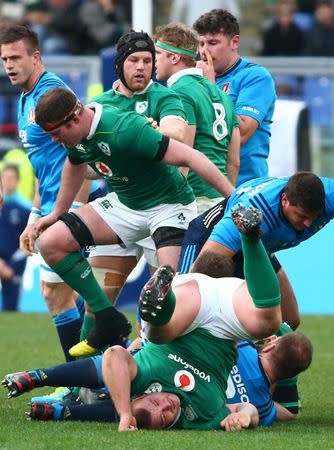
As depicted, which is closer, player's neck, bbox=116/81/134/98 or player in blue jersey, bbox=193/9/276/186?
player's neck, bbox=116/81/134/98

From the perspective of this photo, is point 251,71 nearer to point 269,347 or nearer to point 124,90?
point 124,90

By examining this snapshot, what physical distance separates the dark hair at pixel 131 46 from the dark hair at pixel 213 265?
5.31ft

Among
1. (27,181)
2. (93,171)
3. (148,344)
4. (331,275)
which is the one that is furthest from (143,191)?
(27,181)

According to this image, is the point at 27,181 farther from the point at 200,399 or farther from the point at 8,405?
the point at 200,399

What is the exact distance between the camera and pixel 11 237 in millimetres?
15633

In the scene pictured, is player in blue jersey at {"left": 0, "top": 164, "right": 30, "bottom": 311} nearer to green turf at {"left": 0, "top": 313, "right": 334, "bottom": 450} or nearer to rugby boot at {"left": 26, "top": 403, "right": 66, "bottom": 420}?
green turf at {"left": 0, "top": 313, "right": 334, "bottom": 450}

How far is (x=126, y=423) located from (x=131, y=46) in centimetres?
272

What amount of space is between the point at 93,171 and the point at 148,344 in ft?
6.13

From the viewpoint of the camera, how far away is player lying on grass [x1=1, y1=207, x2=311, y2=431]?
666 centimetres

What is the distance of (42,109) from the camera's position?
24.0 ft

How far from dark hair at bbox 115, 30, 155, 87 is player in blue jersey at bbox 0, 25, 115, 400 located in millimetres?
737

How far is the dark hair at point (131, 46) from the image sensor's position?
8289 mm

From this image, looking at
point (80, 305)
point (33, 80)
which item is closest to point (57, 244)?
point (33, 80)

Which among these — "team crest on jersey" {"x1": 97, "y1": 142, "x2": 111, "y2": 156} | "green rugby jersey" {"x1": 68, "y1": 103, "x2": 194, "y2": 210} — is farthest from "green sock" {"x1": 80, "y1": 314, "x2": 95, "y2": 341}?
"team crest on jersey" {"x1": 97, "y1": 142, "x2": 111, "y2": 156}
